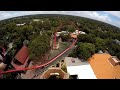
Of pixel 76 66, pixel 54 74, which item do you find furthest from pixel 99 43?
pixel 54 74

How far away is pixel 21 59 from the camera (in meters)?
2.27

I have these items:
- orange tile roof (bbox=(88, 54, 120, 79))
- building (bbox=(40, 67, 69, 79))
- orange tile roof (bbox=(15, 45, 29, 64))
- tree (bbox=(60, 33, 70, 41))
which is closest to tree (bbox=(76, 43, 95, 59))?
orange tile roof (bbox=(88, 54, 120, 79))

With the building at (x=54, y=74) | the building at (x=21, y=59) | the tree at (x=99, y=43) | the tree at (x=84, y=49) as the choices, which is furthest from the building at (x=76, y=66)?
the building at (x=21, y=59)

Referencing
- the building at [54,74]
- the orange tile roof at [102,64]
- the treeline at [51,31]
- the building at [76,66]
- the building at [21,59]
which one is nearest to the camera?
the building at [21,59]

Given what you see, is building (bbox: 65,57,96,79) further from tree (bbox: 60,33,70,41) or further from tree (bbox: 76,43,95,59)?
tree (bbox: 60,33,70,41)

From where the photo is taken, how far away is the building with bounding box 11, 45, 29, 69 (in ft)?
7.02

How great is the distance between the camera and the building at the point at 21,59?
214 centimetres

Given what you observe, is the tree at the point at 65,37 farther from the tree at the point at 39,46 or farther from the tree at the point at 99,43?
the tree at the point at 99,43

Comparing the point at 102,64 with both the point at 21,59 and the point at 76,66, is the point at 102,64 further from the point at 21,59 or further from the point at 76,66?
the point at 21,59

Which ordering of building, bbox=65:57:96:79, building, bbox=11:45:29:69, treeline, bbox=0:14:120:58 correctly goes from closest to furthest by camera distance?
building, bbox=11:45:29:69 → treeline, bbox=0:14:120:58 → building, bbox=65:57:96:79

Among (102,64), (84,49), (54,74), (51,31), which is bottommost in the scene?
(102,64)

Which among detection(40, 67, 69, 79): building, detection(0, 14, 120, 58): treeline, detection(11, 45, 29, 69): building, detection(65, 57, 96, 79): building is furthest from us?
detection(65, 57, 96, 79): building
